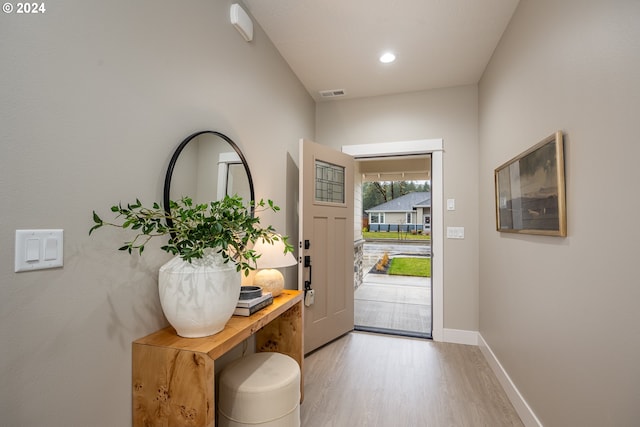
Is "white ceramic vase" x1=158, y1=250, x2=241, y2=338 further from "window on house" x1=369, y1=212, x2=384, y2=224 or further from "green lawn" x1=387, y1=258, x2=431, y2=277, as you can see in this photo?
"window on house" x1=369, y1=212, x2=384, y2=224

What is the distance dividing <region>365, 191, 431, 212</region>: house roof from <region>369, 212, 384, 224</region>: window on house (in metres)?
0.29

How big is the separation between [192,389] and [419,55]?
2.89 metres

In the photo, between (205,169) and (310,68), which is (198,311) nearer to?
(205,169)

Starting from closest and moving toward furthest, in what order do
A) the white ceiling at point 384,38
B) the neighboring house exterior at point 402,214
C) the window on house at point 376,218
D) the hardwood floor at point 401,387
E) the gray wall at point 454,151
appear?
the hardwood floor at point 401,387
the white ceiling at point 384,38
the gray wall at point 454,151
the neighboring house exterior at point 402,214
the window on house at point 376,218

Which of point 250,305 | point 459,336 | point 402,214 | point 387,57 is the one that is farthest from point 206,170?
point 402,214

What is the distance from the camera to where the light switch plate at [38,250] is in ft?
2.73

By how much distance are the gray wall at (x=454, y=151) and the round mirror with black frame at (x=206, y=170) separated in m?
1.94

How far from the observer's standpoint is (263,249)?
193 centimetres

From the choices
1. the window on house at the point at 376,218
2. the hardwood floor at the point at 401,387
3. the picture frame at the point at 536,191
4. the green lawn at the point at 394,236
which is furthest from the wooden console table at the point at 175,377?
the window on house at the point at 376,218

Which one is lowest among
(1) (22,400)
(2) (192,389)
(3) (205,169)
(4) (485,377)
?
(4) (485,377)

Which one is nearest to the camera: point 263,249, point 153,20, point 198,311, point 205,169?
point 198,311

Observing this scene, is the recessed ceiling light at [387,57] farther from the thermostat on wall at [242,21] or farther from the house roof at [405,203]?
the house roof at [405,203]

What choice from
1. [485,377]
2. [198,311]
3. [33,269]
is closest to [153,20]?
[33,269]

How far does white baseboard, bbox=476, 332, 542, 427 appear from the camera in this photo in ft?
5.64
